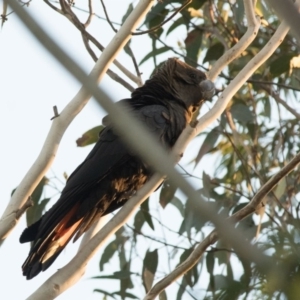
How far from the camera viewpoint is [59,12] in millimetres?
2619

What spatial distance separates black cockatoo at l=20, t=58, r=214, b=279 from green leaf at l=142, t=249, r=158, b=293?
0.64 meters

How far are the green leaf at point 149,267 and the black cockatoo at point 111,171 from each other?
642 mm

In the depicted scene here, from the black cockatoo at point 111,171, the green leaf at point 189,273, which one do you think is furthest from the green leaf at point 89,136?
the green leaf at point 189,273

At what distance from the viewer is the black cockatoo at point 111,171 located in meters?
2.24

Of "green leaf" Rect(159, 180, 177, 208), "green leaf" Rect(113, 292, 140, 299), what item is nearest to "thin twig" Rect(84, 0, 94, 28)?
"green leaf" Rect(159, 180, 177, 208)

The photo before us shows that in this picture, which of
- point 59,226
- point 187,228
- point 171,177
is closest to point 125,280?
point 187,228

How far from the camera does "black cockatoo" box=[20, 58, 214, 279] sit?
2.24m

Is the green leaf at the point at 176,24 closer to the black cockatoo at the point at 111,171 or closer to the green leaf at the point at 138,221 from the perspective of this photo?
the black cockatoo at the point at 111,171

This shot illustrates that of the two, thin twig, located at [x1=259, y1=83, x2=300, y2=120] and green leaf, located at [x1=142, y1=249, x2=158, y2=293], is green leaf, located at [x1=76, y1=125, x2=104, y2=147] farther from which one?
thin twig, located at [x1=259, y1=83, x2=300, y2=120]

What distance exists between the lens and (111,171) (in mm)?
2543

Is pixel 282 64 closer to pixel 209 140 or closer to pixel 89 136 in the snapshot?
pixel 209 140

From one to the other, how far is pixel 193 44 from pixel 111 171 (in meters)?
1.37

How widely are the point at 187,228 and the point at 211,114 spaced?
1065 millimetres

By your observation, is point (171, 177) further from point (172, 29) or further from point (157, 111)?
point (172, 29)
